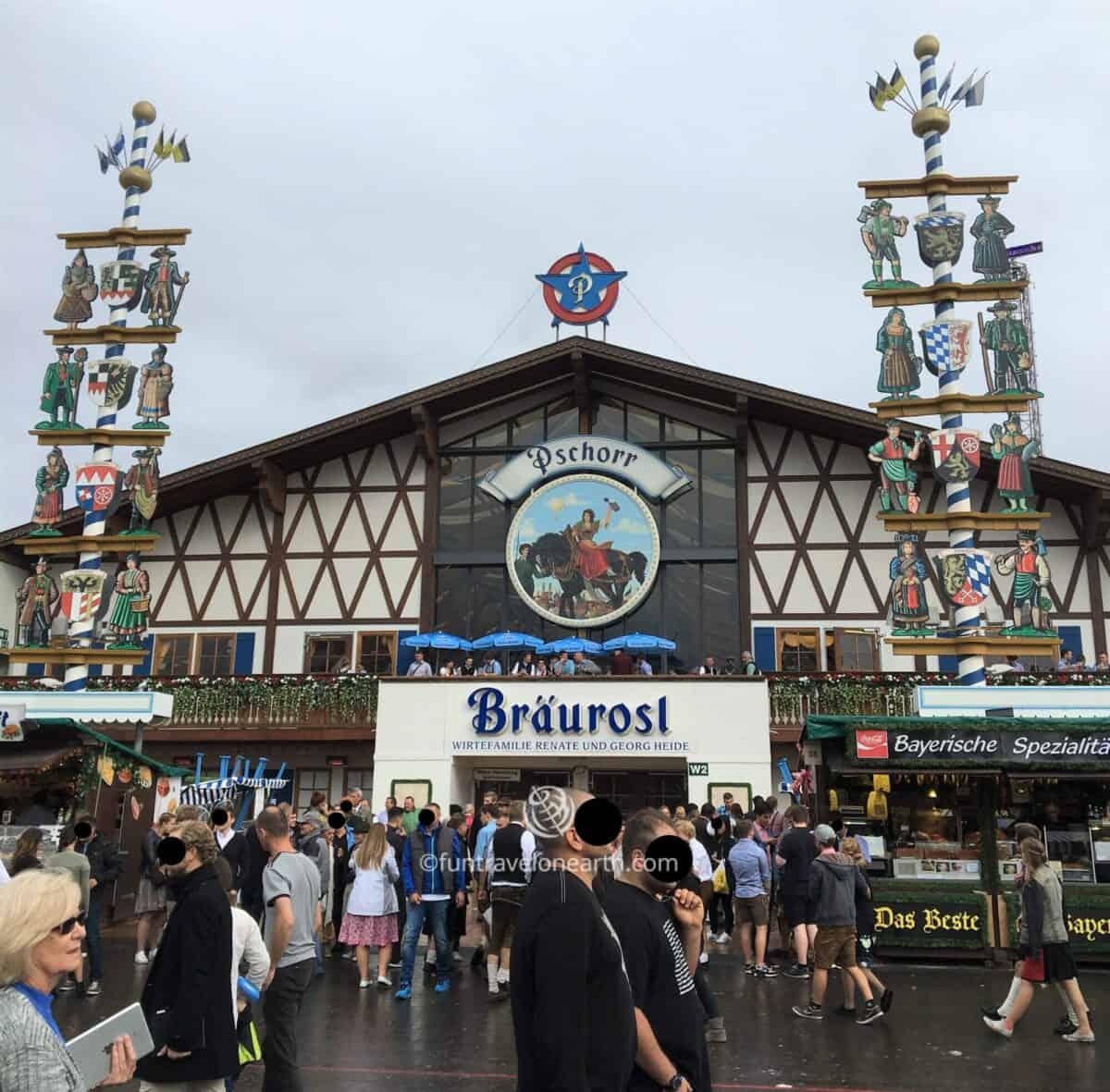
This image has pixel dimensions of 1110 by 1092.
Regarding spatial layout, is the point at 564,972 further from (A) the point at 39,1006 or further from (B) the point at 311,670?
(B) the point at 311,670

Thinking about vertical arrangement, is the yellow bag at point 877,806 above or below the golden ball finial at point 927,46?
below

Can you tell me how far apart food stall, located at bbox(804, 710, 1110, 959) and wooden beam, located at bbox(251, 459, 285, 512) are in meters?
15.7

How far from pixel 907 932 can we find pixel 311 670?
1586 centimetres

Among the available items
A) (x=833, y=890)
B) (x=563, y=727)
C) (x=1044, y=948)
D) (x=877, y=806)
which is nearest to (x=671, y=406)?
(x=563, y=727)

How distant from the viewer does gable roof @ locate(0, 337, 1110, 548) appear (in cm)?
2375

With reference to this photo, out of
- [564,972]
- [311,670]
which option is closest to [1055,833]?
[564,972]

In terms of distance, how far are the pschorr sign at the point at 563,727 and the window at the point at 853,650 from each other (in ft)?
15.2

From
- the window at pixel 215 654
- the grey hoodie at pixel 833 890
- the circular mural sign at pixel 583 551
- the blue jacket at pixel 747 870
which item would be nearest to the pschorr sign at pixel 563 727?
the circular mural sign at pixel 583 551

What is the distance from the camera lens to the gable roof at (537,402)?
23.8m

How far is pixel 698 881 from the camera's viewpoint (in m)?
10.5

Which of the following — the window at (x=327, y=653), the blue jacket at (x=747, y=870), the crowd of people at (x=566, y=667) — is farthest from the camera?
the window at (x=327, y=653)

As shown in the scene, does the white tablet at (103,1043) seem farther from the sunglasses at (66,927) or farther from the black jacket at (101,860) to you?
the black jacket at (101,860)

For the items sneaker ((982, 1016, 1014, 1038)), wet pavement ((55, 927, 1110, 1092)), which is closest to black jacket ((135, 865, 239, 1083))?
wet pavement ((55, 927, 1110, 1092))

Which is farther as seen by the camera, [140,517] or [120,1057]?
[140,517]
